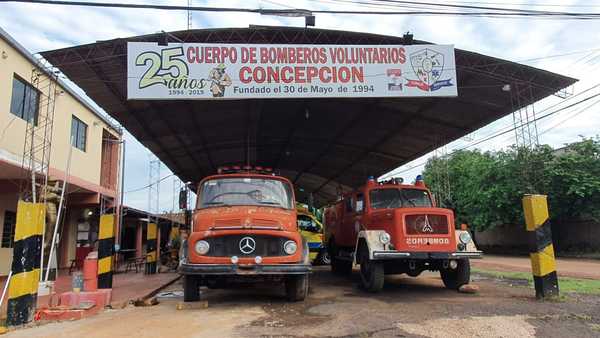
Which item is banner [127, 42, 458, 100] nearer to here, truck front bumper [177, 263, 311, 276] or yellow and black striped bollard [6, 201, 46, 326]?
yellow and black striped bollard [6, 201, 46, 326]

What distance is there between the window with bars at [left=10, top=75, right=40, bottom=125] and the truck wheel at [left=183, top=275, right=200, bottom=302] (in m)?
7.72

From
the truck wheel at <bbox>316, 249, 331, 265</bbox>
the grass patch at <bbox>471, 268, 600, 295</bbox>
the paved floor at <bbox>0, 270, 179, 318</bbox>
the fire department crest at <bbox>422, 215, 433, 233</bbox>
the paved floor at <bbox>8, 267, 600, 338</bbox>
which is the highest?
the fire department crest at <bbox>422, 215, 433, 233</bbox>

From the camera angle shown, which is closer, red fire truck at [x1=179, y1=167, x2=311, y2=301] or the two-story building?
red fire truck at [x1=179, y1=167, x2=311, y2=301]

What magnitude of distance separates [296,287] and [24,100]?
33.9 feet

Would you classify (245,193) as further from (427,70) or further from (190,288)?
(427,70)

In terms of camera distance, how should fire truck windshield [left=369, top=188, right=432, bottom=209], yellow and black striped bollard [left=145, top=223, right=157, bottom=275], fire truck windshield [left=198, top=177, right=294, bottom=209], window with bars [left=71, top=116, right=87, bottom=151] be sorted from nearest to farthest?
1. fire truck windshield [left=198, top=177, right=294, bottom=209]
2. fire truck windshield [left=369, top=188, right=432, bottom=209]
3. yellow and black striped bollard [left=145, top=223, right=157, bottom=275]
4. window with bars [left=71, top=116, right=87, bottom=151]

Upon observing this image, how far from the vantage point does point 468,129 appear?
49.2ft

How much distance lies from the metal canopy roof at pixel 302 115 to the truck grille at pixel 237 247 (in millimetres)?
5089

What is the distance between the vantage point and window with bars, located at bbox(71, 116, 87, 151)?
697 inches

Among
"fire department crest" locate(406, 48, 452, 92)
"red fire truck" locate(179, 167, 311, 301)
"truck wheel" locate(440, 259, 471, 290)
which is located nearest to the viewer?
"red fire truck" locate(179, 167, 311, 301)

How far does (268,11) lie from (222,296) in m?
5.84

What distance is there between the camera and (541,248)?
8961 millimetres

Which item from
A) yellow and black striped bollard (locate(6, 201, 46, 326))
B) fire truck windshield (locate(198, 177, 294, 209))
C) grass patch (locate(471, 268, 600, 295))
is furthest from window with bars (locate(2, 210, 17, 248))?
grass patch (locate(471, 268, 600, 295))

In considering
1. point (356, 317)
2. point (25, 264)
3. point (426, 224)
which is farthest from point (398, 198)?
point (25, 264)
